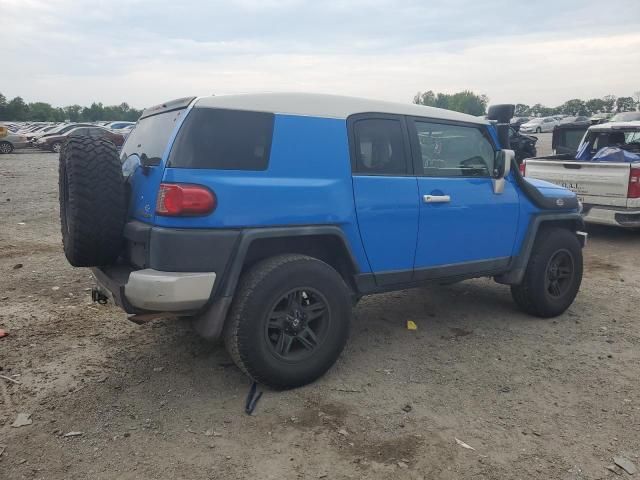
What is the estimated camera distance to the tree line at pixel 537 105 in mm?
71875

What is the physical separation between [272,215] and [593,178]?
663cm

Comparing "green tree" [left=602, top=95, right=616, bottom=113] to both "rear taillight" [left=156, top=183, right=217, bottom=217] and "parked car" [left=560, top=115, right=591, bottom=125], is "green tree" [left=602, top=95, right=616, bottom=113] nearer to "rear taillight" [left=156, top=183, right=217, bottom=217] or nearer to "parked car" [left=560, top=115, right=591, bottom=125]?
"parked car" [left=560, top=115, right=591, bottom=125]

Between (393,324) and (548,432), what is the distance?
6.27 ft

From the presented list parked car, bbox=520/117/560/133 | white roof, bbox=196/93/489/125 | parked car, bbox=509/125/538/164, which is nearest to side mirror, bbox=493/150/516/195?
white roof, bbox=196/93/489/125

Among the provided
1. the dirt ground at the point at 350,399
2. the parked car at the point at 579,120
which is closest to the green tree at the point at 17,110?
the parked car at the point at 579,120

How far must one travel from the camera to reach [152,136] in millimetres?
3658

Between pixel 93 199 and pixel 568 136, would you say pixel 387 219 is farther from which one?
pixel 568 136

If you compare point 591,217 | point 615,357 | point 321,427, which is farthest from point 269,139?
point 591,217

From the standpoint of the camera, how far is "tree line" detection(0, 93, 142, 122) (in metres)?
56.3

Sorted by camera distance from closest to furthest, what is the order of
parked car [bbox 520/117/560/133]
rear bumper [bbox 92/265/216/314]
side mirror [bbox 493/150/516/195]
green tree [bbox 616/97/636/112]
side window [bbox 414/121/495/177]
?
rear bumper [bbox 92/265/216/314] → side window [bbox 414/121/495/177] → side mirror [bbox 493/150/516/195] → parked car [bbox 520/117/560/133] → green tree [bbox 616/97/636/112]

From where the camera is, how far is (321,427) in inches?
123

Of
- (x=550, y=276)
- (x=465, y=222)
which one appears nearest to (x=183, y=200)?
(x=465, y=222)

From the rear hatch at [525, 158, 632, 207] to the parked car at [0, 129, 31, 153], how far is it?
1057 inches

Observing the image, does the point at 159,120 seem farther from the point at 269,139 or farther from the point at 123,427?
the point at 123,427
